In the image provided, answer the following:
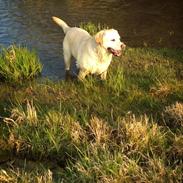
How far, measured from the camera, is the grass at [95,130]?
16.6 ft

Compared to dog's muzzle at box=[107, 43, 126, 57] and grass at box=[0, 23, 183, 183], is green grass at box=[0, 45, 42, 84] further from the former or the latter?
dog's muzzle at box=[107, 43, 126, 57]

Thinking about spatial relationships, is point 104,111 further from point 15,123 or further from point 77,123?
point 15,123

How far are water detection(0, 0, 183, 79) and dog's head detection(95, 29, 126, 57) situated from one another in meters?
1.81

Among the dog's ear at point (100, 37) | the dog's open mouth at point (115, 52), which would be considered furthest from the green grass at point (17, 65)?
the dog's open mouth at point (115, 52)

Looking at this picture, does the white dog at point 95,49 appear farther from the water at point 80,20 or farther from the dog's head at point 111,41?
the water at point 80,20

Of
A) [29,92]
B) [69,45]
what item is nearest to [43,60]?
[69,45]

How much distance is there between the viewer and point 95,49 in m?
7.52

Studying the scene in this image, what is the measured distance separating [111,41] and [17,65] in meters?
1.94

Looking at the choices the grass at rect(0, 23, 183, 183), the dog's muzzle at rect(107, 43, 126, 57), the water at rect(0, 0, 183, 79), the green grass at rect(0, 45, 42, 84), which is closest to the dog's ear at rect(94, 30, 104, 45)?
the dog's muzzle at rect(107, 43, 126, 57)

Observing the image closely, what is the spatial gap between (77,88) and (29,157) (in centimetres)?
217

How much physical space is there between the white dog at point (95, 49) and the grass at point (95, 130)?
20 centimetres

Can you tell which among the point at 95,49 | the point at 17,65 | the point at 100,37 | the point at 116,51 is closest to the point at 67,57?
the point at 17,65

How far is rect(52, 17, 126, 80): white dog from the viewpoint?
23.6ft

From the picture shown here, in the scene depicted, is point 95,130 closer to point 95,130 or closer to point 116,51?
point 95,130
